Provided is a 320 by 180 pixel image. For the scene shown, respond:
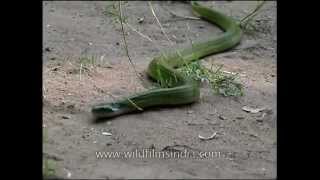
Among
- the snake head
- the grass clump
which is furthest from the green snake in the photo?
the grass clump

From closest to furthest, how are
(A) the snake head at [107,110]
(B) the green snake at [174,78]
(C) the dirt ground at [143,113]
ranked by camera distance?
(C) the dirt ground at [143,113] → (A) the snake head at [107,110] → (B) the green snake at [174,78]

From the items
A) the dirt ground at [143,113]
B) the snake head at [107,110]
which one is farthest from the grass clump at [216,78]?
the snake head at [107,110]

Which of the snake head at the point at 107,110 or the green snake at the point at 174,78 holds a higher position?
the green snake at the point at 174,78

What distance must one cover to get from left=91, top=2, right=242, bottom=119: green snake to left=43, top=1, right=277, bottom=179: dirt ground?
0.25 feet

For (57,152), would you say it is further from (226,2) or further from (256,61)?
(226,2)

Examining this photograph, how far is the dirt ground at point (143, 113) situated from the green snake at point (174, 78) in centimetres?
8

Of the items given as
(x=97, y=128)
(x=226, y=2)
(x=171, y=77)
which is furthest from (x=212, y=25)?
(x=97, y=128)

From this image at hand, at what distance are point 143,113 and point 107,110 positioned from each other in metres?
0.36

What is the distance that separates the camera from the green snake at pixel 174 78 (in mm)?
4743

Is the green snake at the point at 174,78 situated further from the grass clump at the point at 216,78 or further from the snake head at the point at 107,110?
the grass clump at the point at 216,78

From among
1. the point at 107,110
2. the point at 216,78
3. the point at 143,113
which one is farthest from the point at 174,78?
the point at 107,110

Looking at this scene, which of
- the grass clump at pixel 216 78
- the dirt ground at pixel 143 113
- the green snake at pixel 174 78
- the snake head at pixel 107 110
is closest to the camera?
the dirt ground at pixel 143 113

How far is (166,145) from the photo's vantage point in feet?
13.8

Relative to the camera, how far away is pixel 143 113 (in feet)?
15.9
